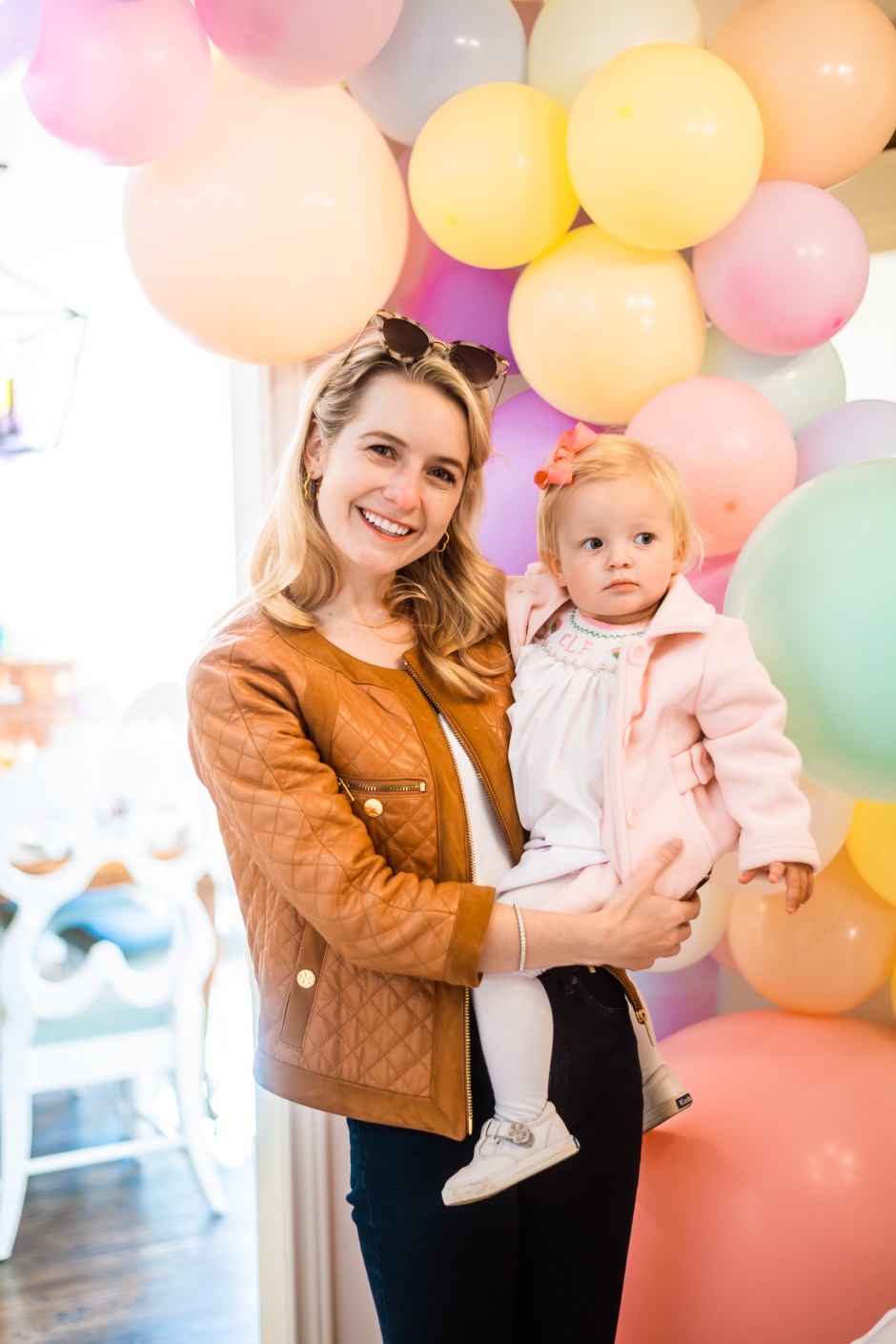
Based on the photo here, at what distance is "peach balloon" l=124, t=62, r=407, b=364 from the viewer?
1558mm

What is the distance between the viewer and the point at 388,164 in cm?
171

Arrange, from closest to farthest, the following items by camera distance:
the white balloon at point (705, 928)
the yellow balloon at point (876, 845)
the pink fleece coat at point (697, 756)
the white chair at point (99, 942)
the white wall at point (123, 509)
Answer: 1. the pink fleece coat at point (697, 756)
2. the yellow balloon at point (876, 845)
3. the white balloon at point (705, 928)
4. the white chair at point (99, 942)
5. the white wall at point (123, 509)

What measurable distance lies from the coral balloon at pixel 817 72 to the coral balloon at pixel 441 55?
13.0 inches

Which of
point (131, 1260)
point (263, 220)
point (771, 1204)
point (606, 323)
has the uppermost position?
point (263, 220)

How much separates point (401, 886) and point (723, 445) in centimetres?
77

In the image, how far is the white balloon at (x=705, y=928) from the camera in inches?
68.7

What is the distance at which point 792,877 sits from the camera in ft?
4.19

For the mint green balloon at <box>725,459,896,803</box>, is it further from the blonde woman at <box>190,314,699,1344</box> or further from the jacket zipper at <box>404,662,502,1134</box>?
the jacket zipper at <box>404,662,502,1134</box>

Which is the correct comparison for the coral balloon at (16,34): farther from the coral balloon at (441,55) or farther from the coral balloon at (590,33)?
the coral balloon at (590,33)

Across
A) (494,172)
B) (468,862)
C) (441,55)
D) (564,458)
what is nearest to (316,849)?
(468,862)

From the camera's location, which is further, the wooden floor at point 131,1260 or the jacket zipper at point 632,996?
the wooden floor at point 131,1260

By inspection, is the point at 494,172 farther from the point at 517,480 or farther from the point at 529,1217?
the point at 529,1217

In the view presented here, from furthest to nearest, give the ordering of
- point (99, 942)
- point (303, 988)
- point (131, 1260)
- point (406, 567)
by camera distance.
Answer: point (99, 942), point (131, 1260), point (406, 567), point (303, 988)

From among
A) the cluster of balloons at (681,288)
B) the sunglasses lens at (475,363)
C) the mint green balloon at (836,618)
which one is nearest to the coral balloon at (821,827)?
the cluster of balloons at (681,288)
